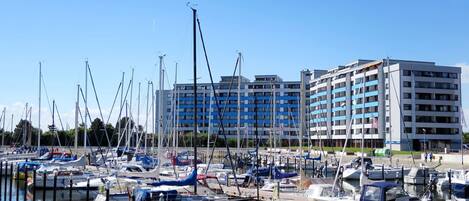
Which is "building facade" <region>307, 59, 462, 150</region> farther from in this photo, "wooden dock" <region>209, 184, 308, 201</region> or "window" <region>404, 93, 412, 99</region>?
"wooden dock" <region>209, 184, 308, 201</region>

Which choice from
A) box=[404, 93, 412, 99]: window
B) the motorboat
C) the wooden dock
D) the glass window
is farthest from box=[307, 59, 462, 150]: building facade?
the glass window

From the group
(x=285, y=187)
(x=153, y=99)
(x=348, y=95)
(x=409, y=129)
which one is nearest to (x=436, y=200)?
(x=285, y=187)

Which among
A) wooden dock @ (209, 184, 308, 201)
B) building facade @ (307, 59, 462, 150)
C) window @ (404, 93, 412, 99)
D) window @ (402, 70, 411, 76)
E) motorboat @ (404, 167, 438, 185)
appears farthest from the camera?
window @ (404, 93, 412, 99)

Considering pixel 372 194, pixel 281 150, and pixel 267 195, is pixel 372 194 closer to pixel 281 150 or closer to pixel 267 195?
pixel 267 195

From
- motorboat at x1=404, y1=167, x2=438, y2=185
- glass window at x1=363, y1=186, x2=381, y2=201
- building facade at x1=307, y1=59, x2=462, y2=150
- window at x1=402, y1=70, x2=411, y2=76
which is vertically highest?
window at x1=402, y1=70, x2=411, y2=76

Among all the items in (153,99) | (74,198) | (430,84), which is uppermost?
(430,84)

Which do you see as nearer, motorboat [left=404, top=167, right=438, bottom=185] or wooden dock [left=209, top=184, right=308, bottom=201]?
wooden dock [left=209, top=184, right=308, bottom=201]

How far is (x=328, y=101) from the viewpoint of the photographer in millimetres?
161625

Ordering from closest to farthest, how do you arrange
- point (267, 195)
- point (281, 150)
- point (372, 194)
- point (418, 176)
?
1. point (372, 194)
2. point (267, 195)
3. point (418, 176)
4. point (281, 150)

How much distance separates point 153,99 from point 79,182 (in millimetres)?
27976

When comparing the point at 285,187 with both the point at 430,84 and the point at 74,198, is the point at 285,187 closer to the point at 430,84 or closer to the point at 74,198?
the point at 74,198

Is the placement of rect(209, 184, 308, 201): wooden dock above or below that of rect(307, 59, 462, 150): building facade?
below

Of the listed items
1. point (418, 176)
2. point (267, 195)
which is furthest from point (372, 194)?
point (418, 176)

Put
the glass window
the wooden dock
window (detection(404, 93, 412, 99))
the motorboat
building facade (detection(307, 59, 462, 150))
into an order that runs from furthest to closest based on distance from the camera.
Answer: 1. window (detection(404, 93, 412, 99))
2. building facade (detection(307, 59, 462, 150))
3. the motorboat
4. the wooden dock
5. the glass window
